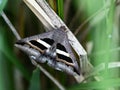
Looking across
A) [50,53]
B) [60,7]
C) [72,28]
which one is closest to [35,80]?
[50,53]

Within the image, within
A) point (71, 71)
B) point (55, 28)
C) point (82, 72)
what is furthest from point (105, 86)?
point (55, 28)

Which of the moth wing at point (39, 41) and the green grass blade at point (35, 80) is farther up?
the moth wing at point (39, 41)

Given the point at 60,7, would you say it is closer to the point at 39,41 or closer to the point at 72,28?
the point at 39,41

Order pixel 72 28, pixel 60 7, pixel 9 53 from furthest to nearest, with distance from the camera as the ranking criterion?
1. pixel 72 28
2. pixel 9 53
3. pixel 60 7

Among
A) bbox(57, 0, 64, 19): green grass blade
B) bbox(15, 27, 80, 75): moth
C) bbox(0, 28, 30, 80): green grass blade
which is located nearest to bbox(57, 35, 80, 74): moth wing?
bbox(15, 27, 80, 75): moth

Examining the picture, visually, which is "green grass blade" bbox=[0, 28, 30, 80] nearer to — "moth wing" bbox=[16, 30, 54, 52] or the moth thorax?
"moth wing" bbox=[16, 30, 54, 52]

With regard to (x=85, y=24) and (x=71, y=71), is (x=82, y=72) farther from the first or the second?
(x=85, y=24)

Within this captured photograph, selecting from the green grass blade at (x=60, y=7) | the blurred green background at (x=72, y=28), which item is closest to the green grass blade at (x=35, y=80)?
the blurred green background at (x=72, y=28)

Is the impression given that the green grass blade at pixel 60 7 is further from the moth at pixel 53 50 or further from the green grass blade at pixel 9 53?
the green grass blade at pixel 9 53
